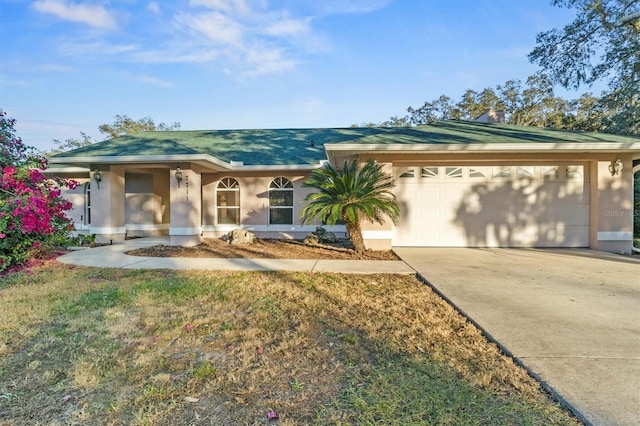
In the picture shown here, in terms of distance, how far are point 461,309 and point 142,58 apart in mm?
15451

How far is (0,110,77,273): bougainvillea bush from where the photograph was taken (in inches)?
248

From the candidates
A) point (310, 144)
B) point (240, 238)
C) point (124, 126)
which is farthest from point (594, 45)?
point (124, 126)

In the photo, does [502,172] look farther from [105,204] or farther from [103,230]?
[103,230]

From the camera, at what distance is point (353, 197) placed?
840 centimetres

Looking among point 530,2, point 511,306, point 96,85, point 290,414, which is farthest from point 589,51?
point 96,85

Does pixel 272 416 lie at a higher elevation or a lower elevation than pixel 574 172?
lower

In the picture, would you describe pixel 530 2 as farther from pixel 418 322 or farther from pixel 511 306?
pixel 418 322

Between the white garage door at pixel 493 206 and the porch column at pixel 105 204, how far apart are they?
9451 millimetres

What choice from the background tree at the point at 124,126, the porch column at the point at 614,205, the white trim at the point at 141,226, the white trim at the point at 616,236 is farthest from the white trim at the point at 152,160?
the background tree at the point at 124,126

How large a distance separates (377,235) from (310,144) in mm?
6270

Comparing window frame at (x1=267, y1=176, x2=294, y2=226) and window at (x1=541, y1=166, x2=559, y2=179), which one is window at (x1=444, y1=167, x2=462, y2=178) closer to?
window at (x1=541, y1=166, x2=559, y2=179)

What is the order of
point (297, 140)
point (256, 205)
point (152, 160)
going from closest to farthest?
point (152, 160)
point (256, 205)
point (297, 140)

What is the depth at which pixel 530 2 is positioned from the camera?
1184cm

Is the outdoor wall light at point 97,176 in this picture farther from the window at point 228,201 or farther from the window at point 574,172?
the window at point 574,172
